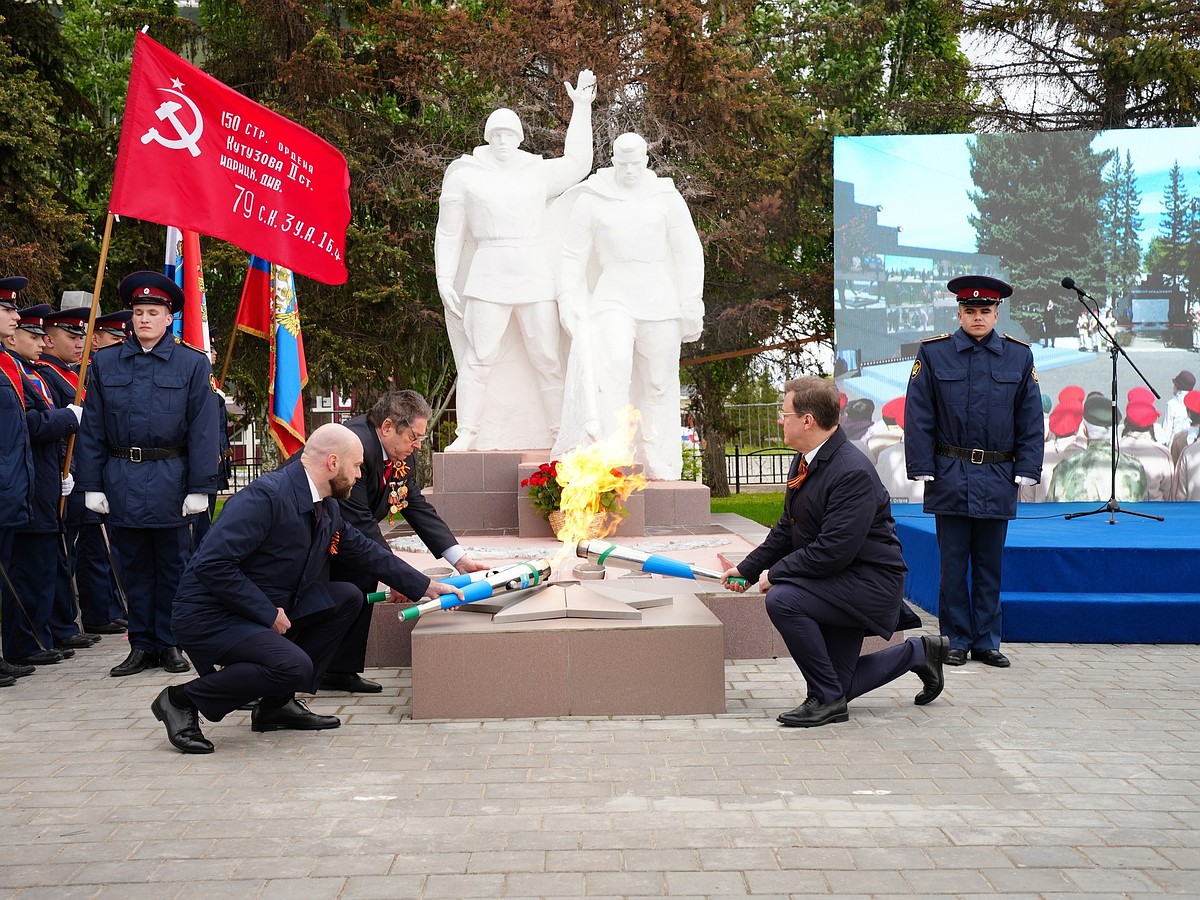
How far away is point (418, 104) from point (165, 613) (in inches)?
571

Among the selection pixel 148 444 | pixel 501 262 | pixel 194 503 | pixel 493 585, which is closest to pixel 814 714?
pixel 493 585

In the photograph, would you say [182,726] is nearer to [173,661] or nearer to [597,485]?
[173,661]

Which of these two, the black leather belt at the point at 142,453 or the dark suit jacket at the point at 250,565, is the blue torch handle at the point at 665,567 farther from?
the black leather belt at the point at 142,453

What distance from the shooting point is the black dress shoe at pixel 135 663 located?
641 cm

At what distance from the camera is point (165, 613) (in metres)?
6.48

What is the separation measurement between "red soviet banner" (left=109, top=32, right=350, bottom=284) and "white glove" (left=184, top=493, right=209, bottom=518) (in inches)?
64.5

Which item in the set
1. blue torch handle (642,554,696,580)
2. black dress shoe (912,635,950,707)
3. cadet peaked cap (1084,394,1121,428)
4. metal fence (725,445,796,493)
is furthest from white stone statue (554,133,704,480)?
metal fence (725,445,796,493)

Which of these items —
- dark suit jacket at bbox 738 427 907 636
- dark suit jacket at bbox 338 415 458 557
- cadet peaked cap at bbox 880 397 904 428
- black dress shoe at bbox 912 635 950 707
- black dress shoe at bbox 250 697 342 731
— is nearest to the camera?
dark suit jacket at bbox 738 427 907 636

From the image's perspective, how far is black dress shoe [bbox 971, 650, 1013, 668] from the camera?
632 cm

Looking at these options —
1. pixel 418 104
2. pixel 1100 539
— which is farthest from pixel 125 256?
pixel 1100 539

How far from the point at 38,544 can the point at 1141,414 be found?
11.1 meters

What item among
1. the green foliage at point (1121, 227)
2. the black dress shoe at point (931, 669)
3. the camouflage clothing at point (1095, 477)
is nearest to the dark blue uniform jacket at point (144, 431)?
the black dress shoe at point (931, 669)

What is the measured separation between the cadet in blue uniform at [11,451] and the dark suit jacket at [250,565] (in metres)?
2.05

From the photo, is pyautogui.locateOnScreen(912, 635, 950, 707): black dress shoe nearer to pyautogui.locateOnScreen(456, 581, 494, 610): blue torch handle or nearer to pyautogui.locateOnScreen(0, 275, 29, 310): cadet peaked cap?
pyautogui.locateOnScreen(456, 581, 494, 610): blue torch handle
